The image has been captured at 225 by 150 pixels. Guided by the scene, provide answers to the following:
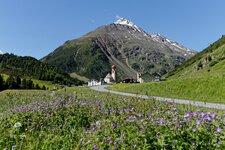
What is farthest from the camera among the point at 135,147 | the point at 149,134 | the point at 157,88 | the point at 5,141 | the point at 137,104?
the point at 157,88

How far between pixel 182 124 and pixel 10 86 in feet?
608

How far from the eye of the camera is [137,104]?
48.6ft

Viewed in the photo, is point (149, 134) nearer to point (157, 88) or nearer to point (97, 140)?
point (97, 140)

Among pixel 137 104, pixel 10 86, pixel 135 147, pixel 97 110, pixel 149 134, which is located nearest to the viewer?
pixel 135 147

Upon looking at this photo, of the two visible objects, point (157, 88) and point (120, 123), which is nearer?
point (120, 123)

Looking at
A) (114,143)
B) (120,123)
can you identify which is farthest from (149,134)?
(120,123)

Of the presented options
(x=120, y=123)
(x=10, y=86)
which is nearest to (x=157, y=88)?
(x=120, y=123)

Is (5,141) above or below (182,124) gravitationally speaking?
below

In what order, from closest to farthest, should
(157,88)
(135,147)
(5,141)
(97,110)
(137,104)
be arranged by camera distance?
(135,147) → (5,141) → (97,110) → (137,104) → (157,88)

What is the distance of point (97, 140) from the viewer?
22.8 feet

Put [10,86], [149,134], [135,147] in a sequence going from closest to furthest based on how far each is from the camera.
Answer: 1. [135,147]
2. [149,134]
3. [10,86]

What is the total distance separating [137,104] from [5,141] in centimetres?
763

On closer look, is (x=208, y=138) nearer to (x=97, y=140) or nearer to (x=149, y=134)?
(x=149, y=134)

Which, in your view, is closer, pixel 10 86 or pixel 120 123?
pixel 120 123
